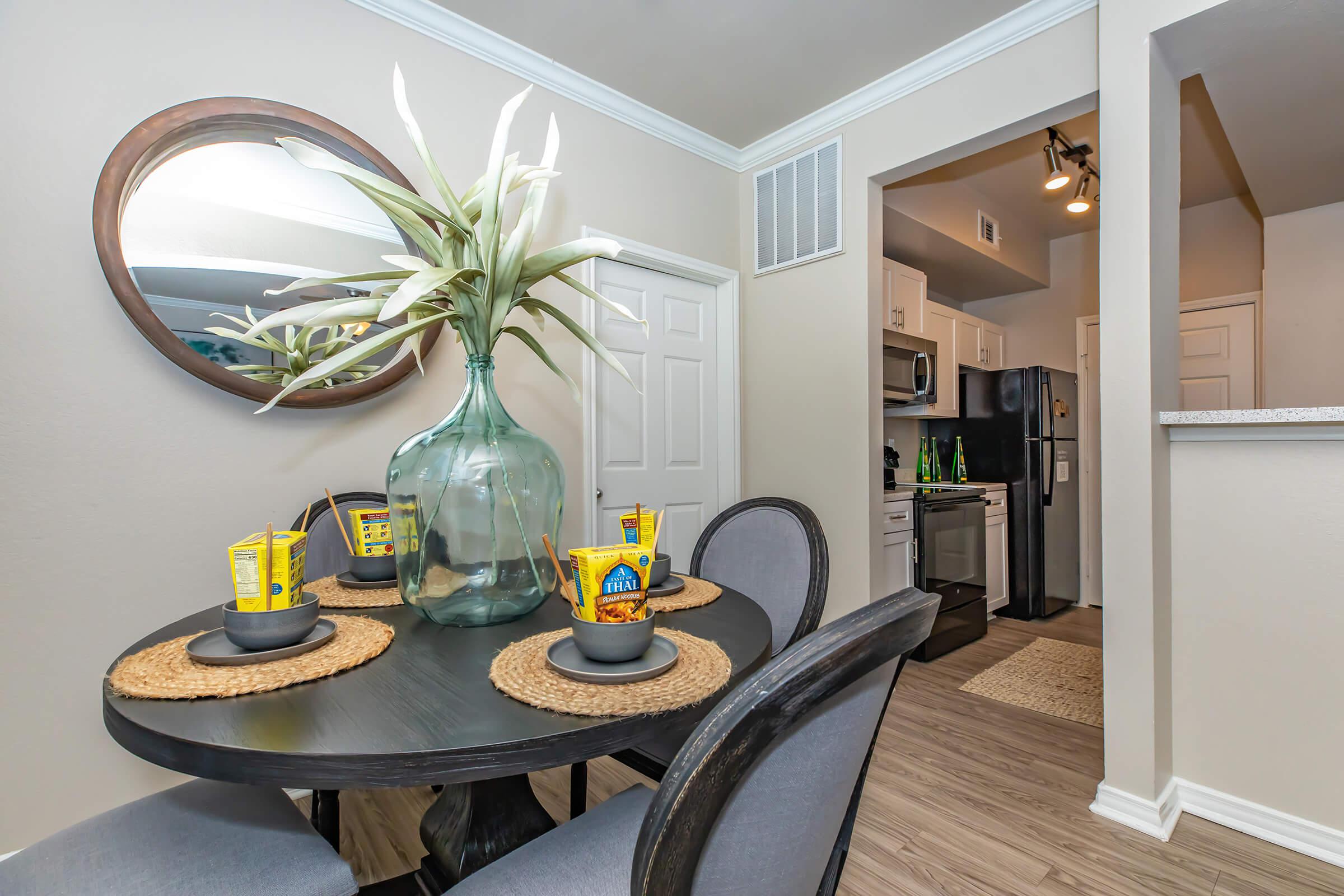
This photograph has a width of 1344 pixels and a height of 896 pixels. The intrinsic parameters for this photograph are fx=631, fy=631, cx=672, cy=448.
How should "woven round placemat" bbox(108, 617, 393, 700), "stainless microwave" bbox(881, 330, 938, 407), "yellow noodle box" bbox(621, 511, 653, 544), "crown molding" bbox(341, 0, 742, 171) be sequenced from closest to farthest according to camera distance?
"woven round placemat" bbox(108, 617, 393, 700), "yellow noodle box" bbox(621, 511, 653, 544), "crown molding" bbox(341, 0, 742, 171), "stainless microwave" bbox(881, 330, 938, 407)

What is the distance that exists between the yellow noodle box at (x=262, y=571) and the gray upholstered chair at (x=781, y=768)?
692 mm

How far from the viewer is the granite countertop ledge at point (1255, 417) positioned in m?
1.58

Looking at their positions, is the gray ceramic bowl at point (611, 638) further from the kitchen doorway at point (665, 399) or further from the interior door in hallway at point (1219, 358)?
the interior door in hallway at point (1219, 358)

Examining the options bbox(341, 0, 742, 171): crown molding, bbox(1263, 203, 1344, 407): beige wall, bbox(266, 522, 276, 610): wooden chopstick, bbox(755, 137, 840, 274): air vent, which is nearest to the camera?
bbox(266, 522, 276, 610): wooden chopstick

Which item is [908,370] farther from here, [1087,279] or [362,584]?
[362,584]

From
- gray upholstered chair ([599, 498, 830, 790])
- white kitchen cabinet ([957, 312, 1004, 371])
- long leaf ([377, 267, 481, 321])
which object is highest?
white kitchen cabinet ([957, 312, 1004, 371])

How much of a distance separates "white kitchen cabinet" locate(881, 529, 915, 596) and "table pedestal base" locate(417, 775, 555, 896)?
7.14 feet

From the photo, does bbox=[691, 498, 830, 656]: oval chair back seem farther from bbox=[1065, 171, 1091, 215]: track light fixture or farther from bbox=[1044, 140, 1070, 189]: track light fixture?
bbox=[1065, 171, 1091, 215]: track light fixture

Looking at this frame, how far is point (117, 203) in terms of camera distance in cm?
166

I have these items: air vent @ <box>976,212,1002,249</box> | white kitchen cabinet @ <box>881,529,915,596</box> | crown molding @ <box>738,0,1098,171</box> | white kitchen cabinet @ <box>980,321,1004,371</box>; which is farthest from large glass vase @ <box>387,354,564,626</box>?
white kitchen cabinet @ <box>980,321,1004,371</box>

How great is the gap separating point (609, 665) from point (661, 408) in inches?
84.7

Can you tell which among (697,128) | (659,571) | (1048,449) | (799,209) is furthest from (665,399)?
(1048,449)

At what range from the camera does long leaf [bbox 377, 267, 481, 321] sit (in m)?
1.01

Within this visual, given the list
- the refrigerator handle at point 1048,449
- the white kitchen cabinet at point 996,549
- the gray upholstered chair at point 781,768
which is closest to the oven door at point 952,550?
the white kitchen cabinet at point 996,549
